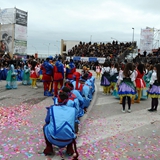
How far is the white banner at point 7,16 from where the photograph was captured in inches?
1590

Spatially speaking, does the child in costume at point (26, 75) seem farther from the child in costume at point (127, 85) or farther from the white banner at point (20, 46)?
the white banner at point (20, 46)

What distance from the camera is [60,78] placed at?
10883 millimetres

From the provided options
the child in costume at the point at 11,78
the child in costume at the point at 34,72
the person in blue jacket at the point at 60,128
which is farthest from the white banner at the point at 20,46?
the person in blue jacket at the point at 60,128

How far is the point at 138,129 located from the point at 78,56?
38638 mm

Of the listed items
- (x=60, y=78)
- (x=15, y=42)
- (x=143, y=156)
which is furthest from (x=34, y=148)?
(x=15, y=42)

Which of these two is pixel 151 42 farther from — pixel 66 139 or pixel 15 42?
pixel 66 139

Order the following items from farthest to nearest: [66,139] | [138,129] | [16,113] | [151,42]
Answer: [151,42] < [16,113] < [138,129] < [66,139]

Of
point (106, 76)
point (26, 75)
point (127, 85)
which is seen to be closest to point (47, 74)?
point (106, 76)

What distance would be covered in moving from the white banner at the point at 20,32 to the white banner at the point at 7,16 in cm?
138

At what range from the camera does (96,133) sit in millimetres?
5883

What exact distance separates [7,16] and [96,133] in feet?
128

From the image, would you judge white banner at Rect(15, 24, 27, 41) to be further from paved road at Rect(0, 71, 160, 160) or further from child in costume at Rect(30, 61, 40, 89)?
paved road at Rect(0, 71, 160, 160)

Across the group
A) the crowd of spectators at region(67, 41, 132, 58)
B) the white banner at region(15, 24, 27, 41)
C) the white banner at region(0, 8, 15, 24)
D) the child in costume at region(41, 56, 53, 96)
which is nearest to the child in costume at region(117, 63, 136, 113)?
the child in costume at region(41, 56, 53, 96)

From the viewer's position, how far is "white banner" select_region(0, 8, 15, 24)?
40375 millimetres
